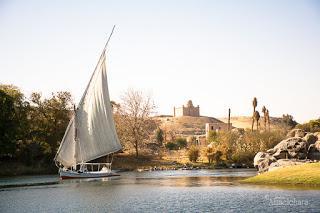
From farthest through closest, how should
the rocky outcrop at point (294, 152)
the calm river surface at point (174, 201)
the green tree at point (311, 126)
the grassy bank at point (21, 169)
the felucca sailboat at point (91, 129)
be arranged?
the green tree at point (311, 126), the grassy bank at point (21, 169), the felucca sailboat at point (91, 129), the rocky outcrop at point (294, 152), the calm river surface at point (174, 201)

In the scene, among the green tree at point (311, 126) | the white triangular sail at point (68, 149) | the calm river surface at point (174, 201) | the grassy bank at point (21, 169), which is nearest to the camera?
the calm river surface at point (174, 201)

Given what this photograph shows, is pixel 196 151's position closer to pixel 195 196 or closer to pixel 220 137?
pixel 220 137

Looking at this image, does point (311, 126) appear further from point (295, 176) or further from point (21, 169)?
point (295, 176)

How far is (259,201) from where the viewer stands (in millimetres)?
27062

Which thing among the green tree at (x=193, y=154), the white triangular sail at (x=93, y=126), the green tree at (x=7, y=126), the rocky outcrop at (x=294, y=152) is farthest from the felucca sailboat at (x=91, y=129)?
the green tree at (x=193, y=154)

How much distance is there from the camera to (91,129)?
56344 mm

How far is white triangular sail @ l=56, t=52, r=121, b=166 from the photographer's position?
5634 cm

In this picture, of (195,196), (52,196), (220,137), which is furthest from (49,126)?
(195,196)

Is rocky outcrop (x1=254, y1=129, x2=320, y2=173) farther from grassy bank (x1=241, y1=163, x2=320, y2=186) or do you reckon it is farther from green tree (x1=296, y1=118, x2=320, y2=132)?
green tree (x1=296, y1=118, x2=320, y2=132)

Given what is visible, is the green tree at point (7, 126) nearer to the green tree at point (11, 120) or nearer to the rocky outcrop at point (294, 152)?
the green tree at point (11, 120)

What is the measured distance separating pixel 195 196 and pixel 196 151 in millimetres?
51689

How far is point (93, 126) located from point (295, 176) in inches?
1079

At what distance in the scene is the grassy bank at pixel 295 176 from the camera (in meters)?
34.5

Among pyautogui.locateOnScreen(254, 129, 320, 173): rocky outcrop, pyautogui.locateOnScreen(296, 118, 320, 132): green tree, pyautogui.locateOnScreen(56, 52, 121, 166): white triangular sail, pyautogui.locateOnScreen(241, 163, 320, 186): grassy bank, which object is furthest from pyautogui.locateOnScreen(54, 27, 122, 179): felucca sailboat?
pyautogui.locateOnScreen(296, 118, 320, 132): green tree
